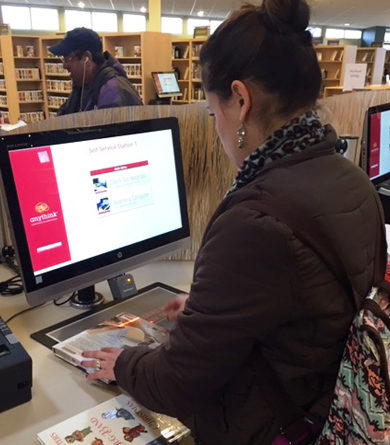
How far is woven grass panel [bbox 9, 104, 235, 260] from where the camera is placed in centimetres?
135

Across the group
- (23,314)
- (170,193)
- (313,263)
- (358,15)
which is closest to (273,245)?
(313,263)

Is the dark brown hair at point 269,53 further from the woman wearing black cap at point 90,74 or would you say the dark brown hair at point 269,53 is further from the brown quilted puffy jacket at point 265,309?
the woman wearing black cap at point 90,74

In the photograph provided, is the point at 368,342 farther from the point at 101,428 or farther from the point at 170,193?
the point at 170,193

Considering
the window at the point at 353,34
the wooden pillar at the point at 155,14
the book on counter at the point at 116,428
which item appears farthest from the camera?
the window at the point at 353,34

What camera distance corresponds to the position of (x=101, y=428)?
77 cm

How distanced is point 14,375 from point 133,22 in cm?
1348

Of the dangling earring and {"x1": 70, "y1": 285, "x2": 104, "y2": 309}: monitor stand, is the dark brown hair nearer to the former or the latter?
the dangling earring

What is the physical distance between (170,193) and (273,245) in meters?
0.65

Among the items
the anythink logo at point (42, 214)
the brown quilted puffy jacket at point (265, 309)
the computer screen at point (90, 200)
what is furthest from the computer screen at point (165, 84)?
the brown quilted puffy jacket at point (265, 309)

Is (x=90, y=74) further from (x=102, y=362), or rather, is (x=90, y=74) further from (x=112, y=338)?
(x=102, y=362)

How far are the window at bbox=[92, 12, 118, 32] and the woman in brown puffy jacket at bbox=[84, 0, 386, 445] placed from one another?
1282cm

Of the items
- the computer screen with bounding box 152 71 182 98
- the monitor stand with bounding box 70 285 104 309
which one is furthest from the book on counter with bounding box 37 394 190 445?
the computer screen with bounding box 152 71 182 98

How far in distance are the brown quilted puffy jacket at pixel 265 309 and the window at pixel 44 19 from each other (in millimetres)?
12424

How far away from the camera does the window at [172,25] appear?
13.2 m
